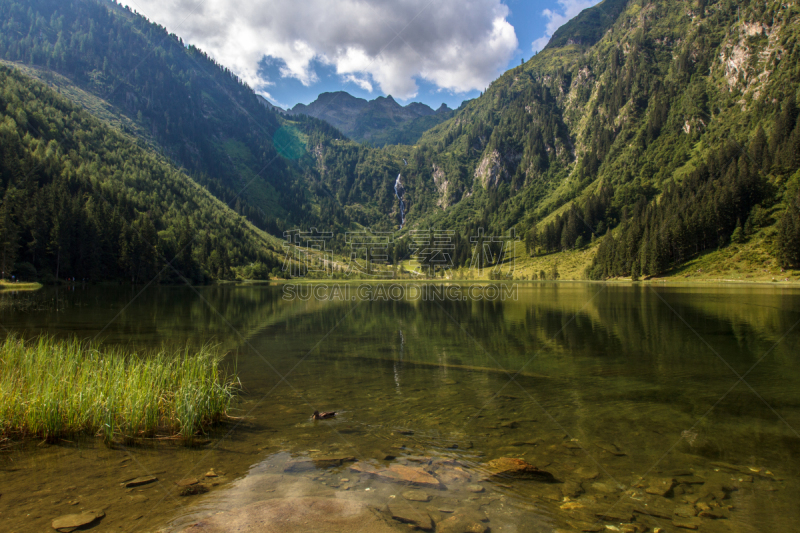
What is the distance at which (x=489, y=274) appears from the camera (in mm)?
183875

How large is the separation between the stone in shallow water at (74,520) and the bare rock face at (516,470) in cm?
685

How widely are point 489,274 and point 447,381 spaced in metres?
173

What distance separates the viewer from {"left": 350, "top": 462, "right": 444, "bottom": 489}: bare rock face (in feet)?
24.3

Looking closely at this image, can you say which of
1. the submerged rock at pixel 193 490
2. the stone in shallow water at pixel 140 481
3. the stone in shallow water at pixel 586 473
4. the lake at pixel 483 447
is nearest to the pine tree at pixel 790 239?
the lake at pixel 483 447

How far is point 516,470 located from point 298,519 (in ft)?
15.1

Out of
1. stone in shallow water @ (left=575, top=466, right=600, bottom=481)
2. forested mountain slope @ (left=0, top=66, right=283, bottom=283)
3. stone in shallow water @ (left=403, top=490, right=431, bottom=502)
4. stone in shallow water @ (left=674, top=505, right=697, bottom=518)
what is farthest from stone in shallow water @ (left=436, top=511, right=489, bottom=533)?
forested mountain slope @ (left=0, top=66, right=283, bottom=283)

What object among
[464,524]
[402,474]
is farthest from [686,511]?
[402,474]

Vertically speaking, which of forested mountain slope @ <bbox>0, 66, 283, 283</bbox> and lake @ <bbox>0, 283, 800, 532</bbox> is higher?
forested mountain slope @ <bbox>0, 66, 283, 283</bbox>

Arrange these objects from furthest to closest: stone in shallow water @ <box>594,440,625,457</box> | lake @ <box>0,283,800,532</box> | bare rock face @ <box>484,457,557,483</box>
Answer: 1. stone in shallow water @ <box>594,440,625,457</box>
2. bare rock face @ <box>484,457,557,483</box>
3. lake @ <box>0,283,800,532</box>

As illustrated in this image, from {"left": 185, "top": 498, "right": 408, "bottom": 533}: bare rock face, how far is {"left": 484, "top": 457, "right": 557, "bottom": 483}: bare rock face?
3027 mm

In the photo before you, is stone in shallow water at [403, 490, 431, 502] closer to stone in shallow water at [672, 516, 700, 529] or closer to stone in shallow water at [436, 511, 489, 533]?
stone in shallow water at [436, 511, 489, 533]

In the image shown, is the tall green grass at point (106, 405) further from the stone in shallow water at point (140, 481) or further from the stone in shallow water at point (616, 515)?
the stone in shallow water at point (616, 515)

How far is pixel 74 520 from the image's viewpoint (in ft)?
18.5

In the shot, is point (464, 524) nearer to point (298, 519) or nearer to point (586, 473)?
point (298, 519)
